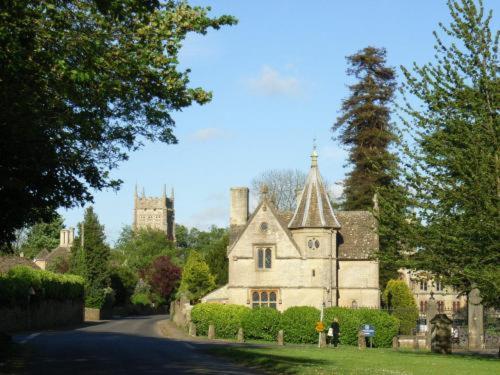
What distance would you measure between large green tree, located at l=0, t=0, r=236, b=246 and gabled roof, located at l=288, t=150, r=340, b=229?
33024 millimetres

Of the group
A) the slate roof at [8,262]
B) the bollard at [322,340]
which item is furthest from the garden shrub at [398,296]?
the slate roof at [8,262]

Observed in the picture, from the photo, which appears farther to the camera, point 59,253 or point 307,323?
point 59,253

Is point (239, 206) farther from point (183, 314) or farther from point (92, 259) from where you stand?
point (92, 259)

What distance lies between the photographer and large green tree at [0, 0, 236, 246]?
1495cm

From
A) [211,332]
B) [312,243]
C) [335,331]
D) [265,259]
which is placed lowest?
[211,332]

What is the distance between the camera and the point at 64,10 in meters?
16.8

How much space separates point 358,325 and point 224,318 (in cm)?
744

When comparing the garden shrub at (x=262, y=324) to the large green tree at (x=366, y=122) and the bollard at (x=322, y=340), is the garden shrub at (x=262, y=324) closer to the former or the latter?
the bollard at (x=322, y=340)

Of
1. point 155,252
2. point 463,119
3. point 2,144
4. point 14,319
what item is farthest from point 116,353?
point 155,252

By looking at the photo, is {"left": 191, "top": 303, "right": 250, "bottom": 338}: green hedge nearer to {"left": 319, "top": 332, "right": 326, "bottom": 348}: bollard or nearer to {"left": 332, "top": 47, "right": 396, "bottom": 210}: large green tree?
{"left": 319, "top": 332, "right": 326, "bottom": 348}: bollard

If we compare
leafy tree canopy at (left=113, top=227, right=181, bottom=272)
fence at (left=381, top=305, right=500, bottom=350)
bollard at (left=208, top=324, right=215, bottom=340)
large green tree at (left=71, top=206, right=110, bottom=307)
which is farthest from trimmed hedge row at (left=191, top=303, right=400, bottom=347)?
leafy tree canopy at (left=113, top=227, right=181, bottom=272)

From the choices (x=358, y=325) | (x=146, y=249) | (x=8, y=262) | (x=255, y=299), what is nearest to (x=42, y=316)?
(x=8, y=262)

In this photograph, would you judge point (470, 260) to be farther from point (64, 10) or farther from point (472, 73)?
point (64, 10)

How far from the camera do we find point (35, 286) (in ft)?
175
